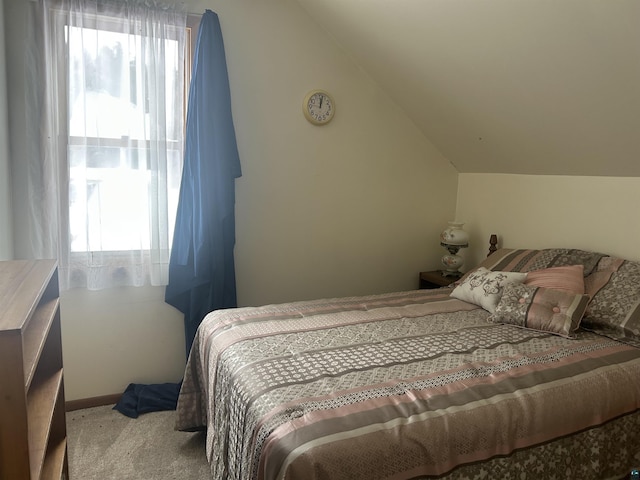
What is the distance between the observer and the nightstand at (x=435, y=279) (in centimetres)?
307

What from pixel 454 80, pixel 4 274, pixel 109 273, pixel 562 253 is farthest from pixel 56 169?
pixel 562 253

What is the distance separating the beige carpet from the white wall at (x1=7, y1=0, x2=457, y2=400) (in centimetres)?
24

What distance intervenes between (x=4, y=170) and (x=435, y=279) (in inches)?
99.8

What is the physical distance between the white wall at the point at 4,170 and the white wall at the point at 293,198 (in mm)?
57

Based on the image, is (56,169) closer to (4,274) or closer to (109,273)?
(109,273)

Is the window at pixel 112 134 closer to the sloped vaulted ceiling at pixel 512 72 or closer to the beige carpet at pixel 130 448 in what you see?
the beige carpet at pixel 130 448

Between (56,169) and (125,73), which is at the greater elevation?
(125,73)

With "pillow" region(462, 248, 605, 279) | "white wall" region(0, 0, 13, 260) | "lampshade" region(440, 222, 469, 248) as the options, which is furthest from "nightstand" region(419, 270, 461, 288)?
"white wall" region(0, 0, 13, 260)

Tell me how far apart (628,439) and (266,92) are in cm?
242

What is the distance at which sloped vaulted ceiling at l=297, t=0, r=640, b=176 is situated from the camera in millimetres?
1798

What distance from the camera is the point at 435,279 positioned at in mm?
3146

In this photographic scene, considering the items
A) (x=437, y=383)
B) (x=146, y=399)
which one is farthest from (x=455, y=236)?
(x=146, y=399)

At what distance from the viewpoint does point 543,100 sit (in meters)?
2.25

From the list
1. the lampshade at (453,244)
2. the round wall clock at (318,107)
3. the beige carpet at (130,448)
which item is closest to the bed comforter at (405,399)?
the beige carpet at (130,448)
